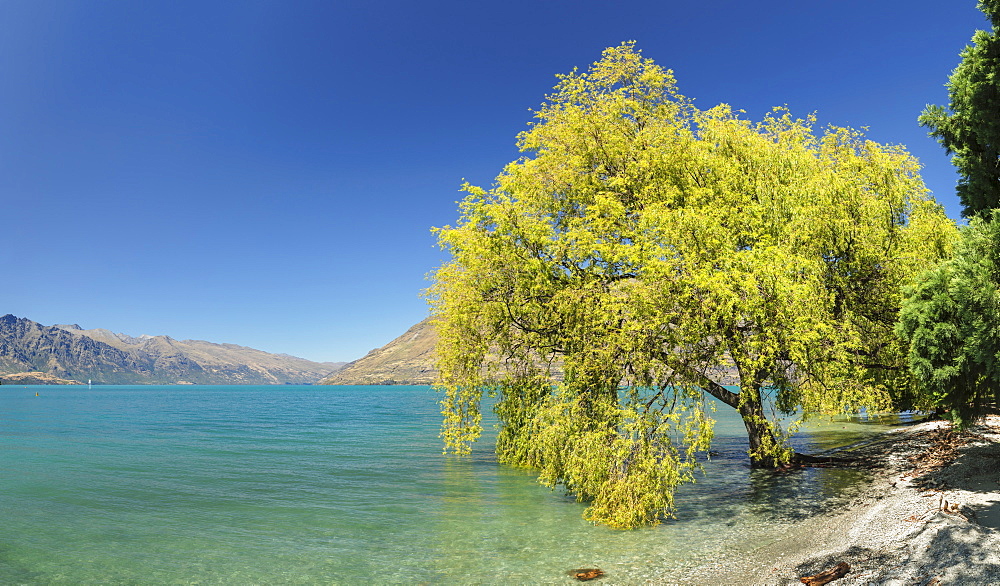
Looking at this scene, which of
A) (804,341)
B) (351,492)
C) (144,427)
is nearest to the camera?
(804,341)

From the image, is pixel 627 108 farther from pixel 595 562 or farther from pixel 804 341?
pixel 595 562

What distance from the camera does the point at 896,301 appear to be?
19859 millimetres

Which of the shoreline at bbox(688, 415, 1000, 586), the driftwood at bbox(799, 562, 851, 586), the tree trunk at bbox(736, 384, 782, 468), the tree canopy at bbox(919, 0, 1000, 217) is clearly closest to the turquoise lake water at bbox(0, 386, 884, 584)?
the shoreline at bbox(688, 415, 1000, 586)

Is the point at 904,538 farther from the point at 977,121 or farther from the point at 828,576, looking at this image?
the point at 977,121

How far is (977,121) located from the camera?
15758 mm

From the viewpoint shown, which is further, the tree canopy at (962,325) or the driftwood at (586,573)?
the driftwood at (586,573)

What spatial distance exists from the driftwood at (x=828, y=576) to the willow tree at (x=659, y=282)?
4936mm

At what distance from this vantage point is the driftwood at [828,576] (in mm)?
11554

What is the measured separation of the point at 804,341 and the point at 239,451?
44622 millimetres

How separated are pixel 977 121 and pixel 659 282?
9948mm

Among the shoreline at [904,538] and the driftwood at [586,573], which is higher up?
the shoreline at [904,538]

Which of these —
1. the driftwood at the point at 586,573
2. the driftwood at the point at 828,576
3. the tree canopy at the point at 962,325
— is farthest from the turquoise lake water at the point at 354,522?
the tree canopy at the point at 962,325

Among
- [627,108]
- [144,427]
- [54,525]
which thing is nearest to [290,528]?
[54,525]

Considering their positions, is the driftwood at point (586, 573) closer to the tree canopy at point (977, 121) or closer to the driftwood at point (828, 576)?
the driftwood at point (828, 576)
